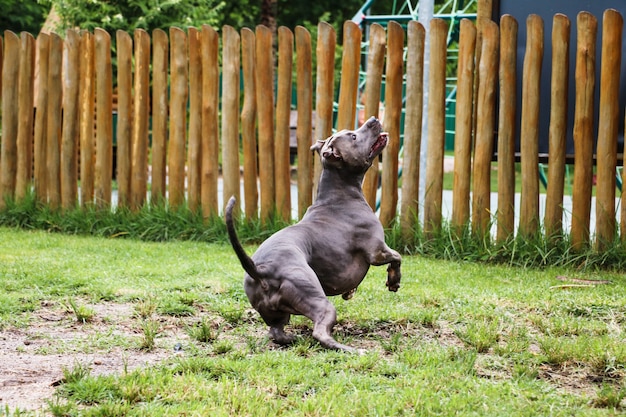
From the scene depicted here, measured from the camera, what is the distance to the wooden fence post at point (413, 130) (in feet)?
23.9

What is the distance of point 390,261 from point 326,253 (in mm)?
355

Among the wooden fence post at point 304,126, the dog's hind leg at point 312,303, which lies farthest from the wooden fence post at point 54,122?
the dog's hind leg at point 312,303

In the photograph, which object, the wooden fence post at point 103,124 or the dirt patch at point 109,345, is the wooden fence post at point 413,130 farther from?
the wooden fence post at point 103,124

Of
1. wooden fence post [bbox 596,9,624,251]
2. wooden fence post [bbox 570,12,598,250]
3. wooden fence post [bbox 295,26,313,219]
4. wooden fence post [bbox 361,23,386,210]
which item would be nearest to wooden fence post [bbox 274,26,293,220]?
wooden fence post [bbox 295,26,313,219]

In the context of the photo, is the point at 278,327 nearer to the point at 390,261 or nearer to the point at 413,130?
the point at 390,261

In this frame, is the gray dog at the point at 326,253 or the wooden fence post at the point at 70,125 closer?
the gray dog at the point at 326,253

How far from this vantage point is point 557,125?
22.0ft

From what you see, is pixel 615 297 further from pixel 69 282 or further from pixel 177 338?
pixel 69 282

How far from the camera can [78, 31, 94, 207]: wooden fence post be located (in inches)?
333

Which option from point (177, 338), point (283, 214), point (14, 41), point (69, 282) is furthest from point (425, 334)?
point (14, 41)

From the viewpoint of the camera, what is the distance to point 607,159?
6.54 metres

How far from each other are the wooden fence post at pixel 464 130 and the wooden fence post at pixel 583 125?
867mm

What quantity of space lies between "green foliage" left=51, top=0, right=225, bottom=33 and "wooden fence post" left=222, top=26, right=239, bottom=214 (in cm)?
656

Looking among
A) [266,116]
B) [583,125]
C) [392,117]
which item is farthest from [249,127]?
[583,125]
